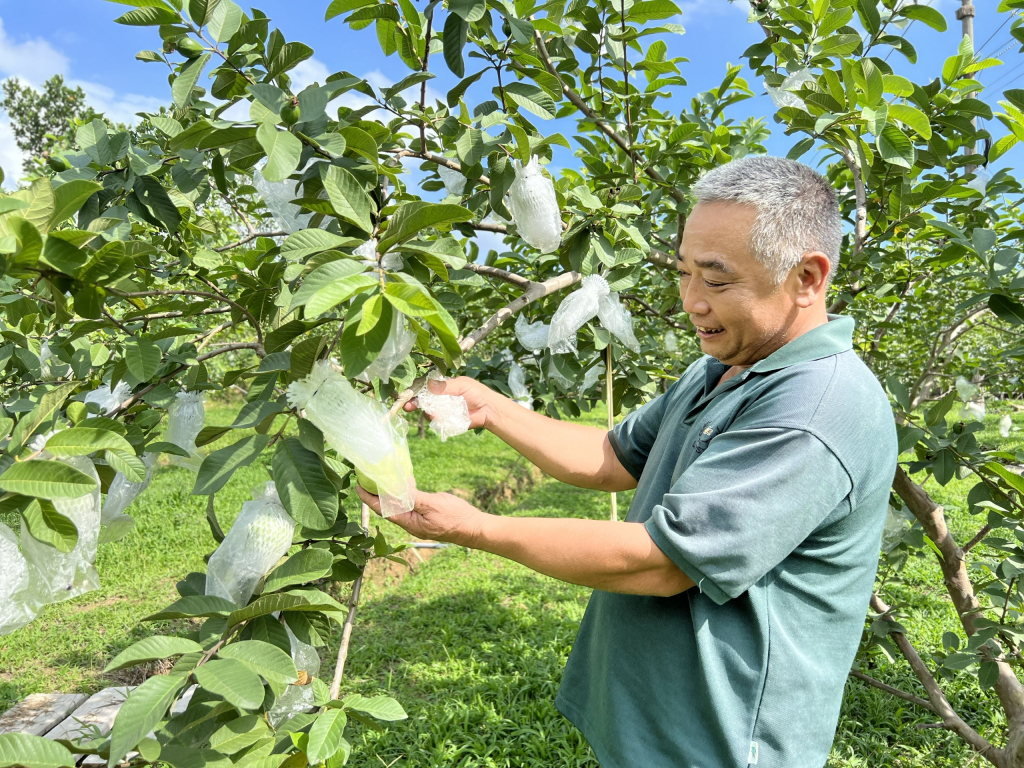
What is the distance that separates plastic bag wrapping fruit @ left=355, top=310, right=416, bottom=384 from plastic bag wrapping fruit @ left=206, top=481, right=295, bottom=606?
0.90ft

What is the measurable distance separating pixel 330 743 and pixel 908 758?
257 cm

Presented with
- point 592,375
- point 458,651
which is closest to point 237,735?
point 592,375

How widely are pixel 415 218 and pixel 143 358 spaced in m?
0.66

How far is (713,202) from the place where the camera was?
1137mm

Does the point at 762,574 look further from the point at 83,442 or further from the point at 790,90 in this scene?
the point at 790,90

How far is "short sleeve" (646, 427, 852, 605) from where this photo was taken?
0.97 meters

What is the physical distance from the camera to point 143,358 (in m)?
1.23

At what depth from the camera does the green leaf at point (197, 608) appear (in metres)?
0.94

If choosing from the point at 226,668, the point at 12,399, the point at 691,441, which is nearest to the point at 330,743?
the point at 226,668

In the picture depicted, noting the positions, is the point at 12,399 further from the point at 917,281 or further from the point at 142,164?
the point at 917,281

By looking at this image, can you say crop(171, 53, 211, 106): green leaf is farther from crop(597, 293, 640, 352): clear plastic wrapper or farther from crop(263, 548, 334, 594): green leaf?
crop(597, 293, 640, 352): clear plastic wrapper

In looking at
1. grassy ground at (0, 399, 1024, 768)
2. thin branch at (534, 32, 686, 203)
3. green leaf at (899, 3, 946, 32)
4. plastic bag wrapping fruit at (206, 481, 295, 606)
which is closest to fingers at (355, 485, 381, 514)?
plastic bag wrapping fruit at (206, 481, 295, 606)

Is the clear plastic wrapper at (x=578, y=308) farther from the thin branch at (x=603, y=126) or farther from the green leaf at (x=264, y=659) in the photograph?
the green leaf at (x=264, y=659)

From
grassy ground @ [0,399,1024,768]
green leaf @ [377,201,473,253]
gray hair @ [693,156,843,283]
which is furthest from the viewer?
grassy ground @ [0,399,1024,768]
